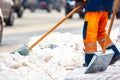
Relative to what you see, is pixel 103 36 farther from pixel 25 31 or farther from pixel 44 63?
pixel 25 31

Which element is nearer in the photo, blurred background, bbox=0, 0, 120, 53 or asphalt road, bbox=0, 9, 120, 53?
asphalt road, bbox=0, 9, 120, 53

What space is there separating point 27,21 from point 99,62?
2482 cm

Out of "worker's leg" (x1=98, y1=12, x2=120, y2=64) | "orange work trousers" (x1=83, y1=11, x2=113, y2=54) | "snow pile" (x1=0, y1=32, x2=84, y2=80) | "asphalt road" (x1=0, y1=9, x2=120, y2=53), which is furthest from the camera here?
"asphalt road" (x1=0, y1=9, x2=120, y2=53)

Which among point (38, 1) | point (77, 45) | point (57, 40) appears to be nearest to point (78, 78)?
point (77, 45)

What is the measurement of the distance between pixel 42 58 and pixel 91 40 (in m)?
1.04

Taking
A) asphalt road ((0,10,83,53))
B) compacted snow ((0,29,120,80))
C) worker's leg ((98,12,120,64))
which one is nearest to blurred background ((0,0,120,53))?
asphalt road ((0,10,83,53))

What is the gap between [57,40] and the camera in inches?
513

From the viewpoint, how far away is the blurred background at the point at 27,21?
17.9 m

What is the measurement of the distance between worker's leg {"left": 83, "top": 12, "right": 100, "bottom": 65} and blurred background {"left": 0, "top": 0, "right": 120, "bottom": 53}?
11.0 ft

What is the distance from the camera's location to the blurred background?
17875mm

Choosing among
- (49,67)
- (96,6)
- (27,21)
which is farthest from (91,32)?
(27,21)

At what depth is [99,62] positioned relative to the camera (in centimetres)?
838

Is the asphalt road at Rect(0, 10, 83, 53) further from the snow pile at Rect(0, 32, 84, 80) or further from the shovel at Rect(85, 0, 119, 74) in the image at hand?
the shovel at Rect(85, 0, 119, 74)

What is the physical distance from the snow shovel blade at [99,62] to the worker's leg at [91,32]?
1.13 ft
